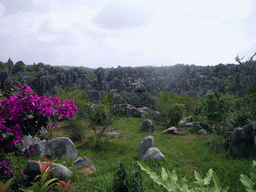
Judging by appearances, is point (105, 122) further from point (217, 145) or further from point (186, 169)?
point (217, 145)

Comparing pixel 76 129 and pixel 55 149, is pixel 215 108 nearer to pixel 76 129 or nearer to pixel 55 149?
pixel 76 129

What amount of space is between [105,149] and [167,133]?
6.38 metres

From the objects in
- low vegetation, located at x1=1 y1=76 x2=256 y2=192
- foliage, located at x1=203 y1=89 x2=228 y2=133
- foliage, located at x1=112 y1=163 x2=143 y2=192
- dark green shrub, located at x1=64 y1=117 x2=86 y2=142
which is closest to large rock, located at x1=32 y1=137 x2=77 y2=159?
low vegetation, located at x1=1 y1=76 x2=256 y2=192

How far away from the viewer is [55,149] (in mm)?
6266

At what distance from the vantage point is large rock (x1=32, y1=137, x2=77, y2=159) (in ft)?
19.9

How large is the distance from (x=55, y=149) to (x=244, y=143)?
841 centimetres

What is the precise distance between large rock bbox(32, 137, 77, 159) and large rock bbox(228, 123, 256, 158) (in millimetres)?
7302

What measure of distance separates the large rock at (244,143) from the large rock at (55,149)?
730cm

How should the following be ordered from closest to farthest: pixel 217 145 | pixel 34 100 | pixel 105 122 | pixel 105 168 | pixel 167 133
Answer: pixel 34 100 → pixel 105 168 → pixel 217 145 → pixel 105 122 → pixel 167 133

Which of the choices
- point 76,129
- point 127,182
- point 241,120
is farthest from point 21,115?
point 241,120

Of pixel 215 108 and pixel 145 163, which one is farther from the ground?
pixel 215 108

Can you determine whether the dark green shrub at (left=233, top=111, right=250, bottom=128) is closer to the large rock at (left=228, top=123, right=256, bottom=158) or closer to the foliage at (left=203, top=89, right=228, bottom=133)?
the large rock at (left=228, top=123, right=256, bottom=158)

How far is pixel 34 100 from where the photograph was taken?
2736 millimetres

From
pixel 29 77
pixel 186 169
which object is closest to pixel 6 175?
pixel 186 169
